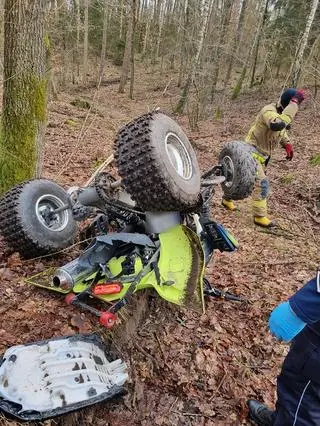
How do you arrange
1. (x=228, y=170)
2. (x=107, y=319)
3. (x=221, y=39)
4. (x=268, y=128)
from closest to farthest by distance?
1. (x=107, y=319)
2. (x=228, y=170)
3. (x=268, y=128)
4. (x=221, y=39)

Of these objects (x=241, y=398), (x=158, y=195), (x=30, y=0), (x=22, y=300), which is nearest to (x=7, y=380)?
(x=22, y=300)

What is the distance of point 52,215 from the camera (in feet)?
13.8

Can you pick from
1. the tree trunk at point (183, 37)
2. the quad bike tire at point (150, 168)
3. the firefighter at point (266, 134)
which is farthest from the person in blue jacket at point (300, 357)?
the tree trunk at point (183, 37)

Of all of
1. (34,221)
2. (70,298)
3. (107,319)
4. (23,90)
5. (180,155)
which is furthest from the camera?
(23,90)

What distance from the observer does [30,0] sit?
432 cm

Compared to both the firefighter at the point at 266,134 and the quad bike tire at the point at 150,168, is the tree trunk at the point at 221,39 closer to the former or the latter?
the firefighter at the point at 266,134

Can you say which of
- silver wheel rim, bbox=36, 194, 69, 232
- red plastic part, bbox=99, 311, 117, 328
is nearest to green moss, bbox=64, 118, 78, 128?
silver wheel rim, bbox=36, 194, 69, 232

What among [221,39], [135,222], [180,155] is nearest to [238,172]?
[180,155]

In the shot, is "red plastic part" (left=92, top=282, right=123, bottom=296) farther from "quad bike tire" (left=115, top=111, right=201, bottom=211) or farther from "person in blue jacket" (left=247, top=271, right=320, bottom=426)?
"person in blue jacket" (left=247, top=271, right=320, bottom=426)

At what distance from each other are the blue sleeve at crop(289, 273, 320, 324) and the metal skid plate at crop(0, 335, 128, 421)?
129 cm

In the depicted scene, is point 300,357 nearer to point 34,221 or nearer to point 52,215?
point 34,221

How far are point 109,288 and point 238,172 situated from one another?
6.33 feet

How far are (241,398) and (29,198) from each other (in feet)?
8.83

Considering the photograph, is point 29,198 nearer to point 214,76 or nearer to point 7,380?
point 7,380
